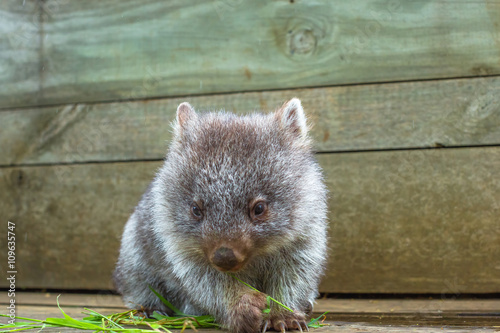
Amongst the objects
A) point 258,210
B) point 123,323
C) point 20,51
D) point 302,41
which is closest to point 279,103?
point 302,41

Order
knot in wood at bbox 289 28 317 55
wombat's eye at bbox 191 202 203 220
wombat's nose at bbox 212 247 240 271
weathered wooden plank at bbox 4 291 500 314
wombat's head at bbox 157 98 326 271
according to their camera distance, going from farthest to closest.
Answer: knot in wood at bbox 289 28 317 55 → weathered wooden plank at bbox 4 291 500 314 → wombat's eye at bbox 191 202 203 220 → wombat's head at bbox 157 98 326 271 → wombat's nose at bbox 212 247 240 271

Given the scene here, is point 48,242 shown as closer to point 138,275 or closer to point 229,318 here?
point 138,275

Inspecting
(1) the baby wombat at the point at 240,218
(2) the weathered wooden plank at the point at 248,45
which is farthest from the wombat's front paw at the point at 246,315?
(2) the weathered wooden plank at the point at 248,45

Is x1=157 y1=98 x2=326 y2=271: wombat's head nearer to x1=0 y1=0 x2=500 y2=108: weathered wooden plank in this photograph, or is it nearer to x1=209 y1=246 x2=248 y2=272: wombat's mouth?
x1=209 y1=246 x2=248 y2=272: wombat's mouth

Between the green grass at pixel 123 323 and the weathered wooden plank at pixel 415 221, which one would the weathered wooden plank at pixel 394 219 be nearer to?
the weathered wooden plank at pixel 415 221

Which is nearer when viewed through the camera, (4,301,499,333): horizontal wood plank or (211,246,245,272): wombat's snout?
(211,246,245,272): wombat's snout

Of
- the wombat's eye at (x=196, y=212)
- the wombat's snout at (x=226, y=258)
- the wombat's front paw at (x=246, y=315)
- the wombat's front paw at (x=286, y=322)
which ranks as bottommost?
the wombat's front paw at (x=286, y=322)

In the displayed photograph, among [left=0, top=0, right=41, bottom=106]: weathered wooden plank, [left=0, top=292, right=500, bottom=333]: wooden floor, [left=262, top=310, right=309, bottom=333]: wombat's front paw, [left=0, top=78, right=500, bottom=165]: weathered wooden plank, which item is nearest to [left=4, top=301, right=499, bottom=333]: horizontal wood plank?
[left=0, top=292, right=500, bottom=333]: wooden floor

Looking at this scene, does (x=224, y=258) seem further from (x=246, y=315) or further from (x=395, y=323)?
(x=395, y=323)
